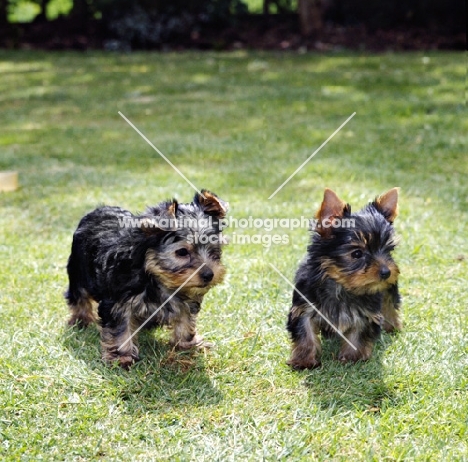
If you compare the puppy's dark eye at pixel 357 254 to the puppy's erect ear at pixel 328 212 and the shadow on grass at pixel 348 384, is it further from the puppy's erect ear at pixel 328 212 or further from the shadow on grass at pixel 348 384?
the shadow on grass at pixel 348 384

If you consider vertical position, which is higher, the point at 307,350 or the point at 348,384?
the point at 307,350

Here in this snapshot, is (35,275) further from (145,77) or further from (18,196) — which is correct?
(145,77)

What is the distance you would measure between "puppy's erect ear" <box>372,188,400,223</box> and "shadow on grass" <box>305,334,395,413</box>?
93cm

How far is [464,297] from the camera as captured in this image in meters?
5.64

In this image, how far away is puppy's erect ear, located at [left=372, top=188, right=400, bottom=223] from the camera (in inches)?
183

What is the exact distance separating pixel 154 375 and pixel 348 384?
1219mm

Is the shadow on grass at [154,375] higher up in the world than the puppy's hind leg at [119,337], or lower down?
lower down

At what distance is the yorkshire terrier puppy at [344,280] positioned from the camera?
14.4 ft

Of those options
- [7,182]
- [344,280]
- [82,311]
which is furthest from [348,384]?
[7,182]

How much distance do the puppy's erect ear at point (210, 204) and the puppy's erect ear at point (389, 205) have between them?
102 cm

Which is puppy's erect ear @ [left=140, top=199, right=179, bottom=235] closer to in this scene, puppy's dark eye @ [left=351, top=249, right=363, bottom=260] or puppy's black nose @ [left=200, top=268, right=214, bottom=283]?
puppy's black nose @ [left=200, top=268, right=214, bottom=283]

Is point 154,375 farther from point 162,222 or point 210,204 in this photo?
point 210,204

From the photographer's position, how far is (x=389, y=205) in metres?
4.66

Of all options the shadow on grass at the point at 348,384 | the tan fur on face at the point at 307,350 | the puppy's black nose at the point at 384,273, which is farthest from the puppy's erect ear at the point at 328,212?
the shadow on grass at the point at 348,384
